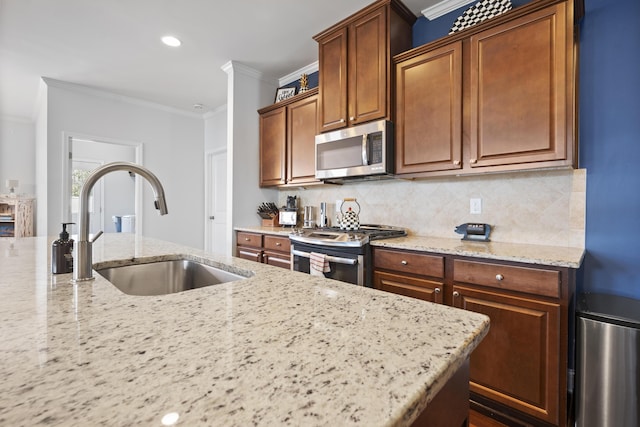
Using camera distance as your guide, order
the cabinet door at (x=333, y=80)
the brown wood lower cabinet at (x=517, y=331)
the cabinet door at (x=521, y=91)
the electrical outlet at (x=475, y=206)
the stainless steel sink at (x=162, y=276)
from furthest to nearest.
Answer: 1. the cabinet door at (x=333, y=80)
2. the electrical outlet at (x=475, y=206)
3. the cabinet door at (x=521, y=91)
4. the brown wood lower cabinet at (x=517, y=331)
5. the stainless steel sink at (x=162, y=276)

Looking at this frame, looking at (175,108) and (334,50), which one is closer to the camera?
(334,50)

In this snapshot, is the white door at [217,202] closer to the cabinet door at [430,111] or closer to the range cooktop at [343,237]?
the range cooktop at [343,237]

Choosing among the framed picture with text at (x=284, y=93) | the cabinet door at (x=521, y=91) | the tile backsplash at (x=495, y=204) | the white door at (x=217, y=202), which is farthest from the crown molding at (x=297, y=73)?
the cabinet door at (x=521, y=91)

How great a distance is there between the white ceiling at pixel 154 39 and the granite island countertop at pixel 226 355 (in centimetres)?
247

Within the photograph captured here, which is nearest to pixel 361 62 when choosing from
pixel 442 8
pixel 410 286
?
pixel 442 8

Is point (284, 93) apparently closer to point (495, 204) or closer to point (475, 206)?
point (475, 206)

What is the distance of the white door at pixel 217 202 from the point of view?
498 centimetres

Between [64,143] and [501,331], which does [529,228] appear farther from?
[64,143]

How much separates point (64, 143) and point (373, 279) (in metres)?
4.12

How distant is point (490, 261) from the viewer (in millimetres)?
1653

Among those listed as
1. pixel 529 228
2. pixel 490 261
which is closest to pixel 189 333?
pixel 490 261

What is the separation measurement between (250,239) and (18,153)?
491 cm

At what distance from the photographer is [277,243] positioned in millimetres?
2955

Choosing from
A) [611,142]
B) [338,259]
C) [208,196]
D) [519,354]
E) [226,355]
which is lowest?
[519,354]
